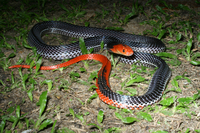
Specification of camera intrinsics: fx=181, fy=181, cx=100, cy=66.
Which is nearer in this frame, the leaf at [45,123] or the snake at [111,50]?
the leaf at [45,123]

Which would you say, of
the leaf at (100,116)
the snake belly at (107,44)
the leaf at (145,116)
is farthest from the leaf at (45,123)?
the leaf at (145,116)

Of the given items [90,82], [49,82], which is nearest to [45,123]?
[49,82]

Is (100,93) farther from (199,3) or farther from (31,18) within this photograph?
(199,3)

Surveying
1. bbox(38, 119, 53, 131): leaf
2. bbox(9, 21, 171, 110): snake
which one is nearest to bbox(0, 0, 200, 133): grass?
bbox(38, 119, 53, 131): leaf

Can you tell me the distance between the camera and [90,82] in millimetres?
5480

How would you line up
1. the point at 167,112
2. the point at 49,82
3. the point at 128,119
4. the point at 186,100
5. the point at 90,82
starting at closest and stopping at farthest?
the point at 128,119 → the point at 167,112 → the point at 186,100 → the point at 49,82 → the point at 90,82

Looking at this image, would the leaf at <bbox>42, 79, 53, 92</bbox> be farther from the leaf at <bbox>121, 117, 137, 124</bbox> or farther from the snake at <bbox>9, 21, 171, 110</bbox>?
the leaf at <bbox>121, 117, 137, 124</bbox>

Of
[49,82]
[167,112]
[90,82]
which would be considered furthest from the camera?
[90,82]

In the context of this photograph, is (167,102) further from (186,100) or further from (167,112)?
(186,100)

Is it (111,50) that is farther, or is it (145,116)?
(111,50)

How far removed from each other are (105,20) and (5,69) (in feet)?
16.8

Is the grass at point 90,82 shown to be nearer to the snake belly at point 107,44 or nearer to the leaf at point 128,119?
the leaf at point 128,119

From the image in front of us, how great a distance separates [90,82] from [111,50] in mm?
1518

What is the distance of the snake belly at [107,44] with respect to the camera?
15.4ft
